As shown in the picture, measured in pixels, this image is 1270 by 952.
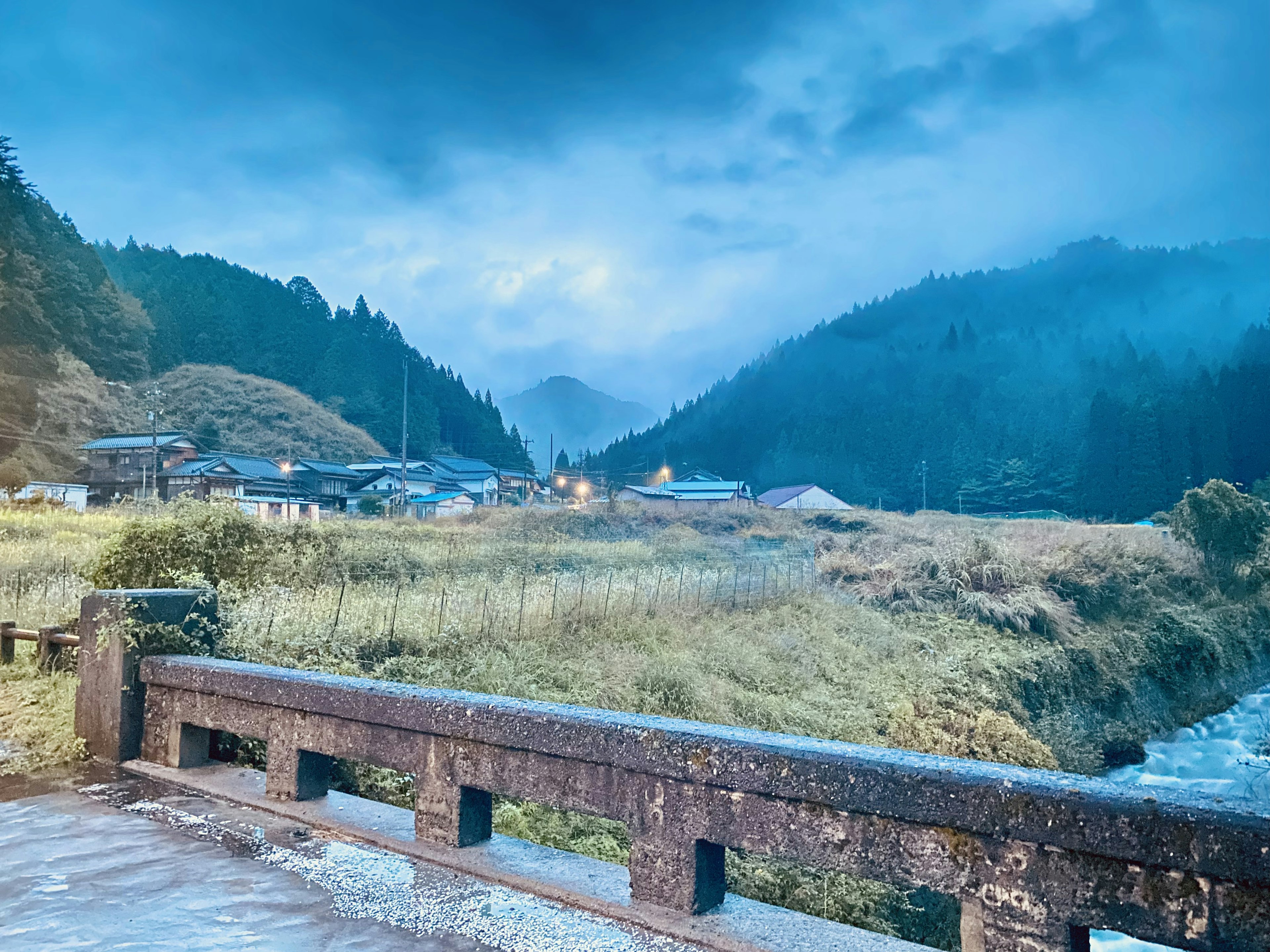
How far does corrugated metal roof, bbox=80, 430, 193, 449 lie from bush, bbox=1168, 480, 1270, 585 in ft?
147

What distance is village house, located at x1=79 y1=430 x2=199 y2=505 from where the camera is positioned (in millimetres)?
40750

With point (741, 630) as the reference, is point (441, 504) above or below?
above

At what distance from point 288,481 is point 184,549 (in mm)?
34804

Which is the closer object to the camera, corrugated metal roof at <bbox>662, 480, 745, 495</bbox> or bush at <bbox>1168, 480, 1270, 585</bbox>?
bush at <bbox>1168, 480, 1270, 585</bbox>

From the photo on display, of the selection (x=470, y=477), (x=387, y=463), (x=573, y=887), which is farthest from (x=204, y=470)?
(x=573, y=887)

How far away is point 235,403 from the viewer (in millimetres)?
64125

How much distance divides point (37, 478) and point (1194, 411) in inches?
2592

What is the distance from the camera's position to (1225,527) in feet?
74.9

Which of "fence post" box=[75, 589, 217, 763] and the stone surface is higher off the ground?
"fence post" box=[75, 589, 217, 763]

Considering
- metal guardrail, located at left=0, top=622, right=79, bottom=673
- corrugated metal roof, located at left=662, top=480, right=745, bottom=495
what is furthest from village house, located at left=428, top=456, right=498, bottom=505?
metal guardrail, located at left=0, top=622, right=79, bottom=673

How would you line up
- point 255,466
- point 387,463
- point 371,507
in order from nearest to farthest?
point 371,507, point 255,466, point 387,463

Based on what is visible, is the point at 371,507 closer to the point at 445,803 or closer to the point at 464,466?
the point at 464,466

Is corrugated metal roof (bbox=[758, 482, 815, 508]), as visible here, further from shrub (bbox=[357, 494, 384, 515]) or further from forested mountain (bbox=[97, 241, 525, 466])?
shrub (bbox=[357, 494, 384, 515])

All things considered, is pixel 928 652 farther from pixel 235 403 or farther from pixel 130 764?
pixel 235 403
